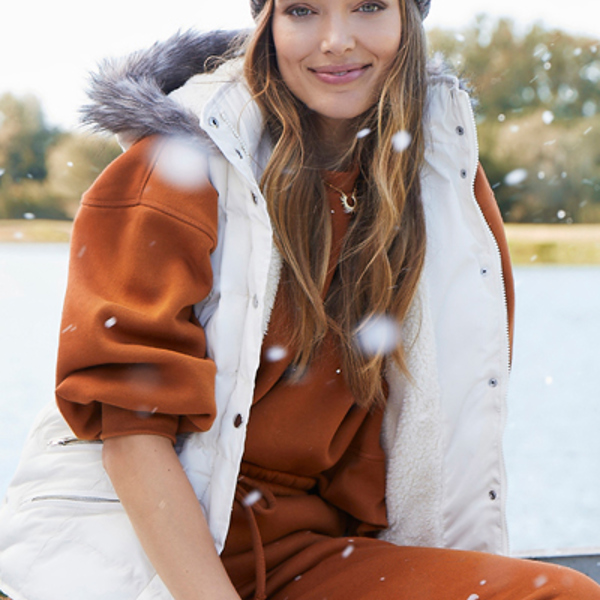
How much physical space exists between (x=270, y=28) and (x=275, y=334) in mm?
533

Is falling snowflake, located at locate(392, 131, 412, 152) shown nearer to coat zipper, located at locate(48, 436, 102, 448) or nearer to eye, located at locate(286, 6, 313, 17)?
eye, located at locate(286, 6, 313, 17)

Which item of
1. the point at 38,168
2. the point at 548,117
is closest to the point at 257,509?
the point at 38,168

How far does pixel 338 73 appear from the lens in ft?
4.09

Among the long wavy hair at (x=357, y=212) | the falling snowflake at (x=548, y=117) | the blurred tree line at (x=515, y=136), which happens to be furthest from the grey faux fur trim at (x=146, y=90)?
the falling snowflake at (x=548, y=117)

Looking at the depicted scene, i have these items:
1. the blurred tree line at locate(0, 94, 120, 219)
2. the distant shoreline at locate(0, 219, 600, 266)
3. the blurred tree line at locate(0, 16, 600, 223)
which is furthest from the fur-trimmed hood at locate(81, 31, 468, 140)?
the distant shoreline at locate(0, 219, 600, 266)

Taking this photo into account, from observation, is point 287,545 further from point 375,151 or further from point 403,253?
point 375,151

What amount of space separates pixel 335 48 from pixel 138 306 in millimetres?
537

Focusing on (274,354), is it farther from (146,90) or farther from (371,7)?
(371,7)

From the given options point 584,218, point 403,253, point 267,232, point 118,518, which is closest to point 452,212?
point 403,253

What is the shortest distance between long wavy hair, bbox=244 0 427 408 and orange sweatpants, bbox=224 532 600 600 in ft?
0.85

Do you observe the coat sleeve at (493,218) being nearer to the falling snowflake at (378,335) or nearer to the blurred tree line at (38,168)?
the falling snowflake at (378,335)

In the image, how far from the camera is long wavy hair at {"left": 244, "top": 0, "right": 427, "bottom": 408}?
1206 millimetres

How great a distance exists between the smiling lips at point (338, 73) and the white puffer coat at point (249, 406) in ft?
0.43

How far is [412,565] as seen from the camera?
46.2 inches
